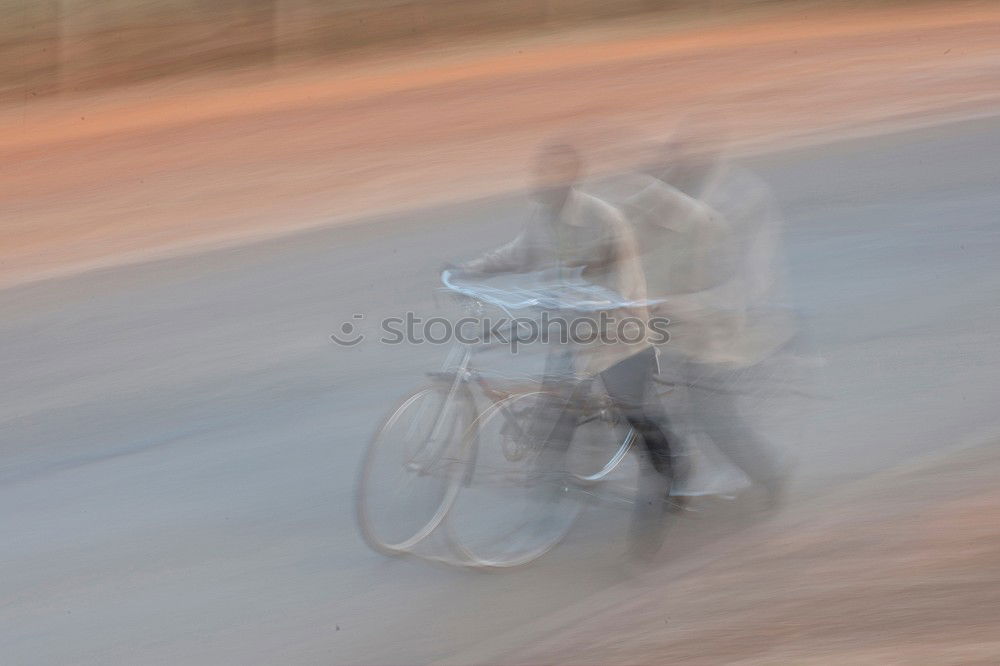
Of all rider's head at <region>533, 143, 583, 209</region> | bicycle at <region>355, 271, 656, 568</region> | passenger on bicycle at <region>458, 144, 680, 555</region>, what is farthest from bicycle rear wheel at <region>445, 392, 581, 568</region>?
rider's head at <region>533, 143, 583, 209</region>

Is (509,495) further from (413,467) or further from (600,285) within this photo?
(600,285)

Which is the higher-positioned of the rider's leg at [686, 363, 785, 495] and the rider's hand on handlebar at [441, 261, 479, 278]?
the rider's hand on handlebar at [441, 261, 479, 278]

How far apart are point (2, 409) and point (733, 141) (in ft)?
23.3

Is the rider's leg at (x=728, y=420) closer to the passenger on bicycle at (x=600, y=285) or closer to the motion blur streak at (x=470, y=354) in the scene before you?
the motion blur streak at (x=470, y=354)

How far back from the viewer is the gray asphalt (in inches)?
210

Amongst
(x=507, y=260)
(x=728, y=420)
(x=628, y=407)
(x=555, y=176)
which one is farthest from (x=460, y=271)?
(x=728, y=420)

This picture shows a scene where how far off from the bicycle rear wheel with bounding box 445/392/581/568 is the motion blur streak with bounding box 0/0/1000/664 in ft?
0.06

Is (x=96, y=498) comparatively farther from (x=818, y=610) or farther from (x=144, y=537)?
(x=818, y=610)

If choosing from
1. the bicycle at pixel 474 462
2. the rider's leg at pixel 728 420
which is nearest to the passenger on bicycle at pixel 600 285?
the bicycle at pixel 474 462

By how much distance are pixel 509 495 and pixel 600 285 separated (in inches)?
44.2

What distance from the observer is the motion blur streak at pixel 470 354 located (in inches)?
207

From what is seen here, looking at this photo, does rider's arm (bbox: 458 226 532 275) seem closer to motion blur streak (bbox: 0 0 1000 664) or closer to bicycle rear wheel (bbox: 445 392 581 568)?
motion blur streak (bbox: 0 0 1000 664)

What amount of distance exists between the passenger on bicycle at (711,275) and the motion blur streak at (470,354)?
0.02 m

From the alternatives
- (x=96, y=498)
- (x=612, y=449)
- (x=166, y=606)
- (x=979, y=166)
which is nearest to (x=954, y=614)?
(x=612, y=449)
